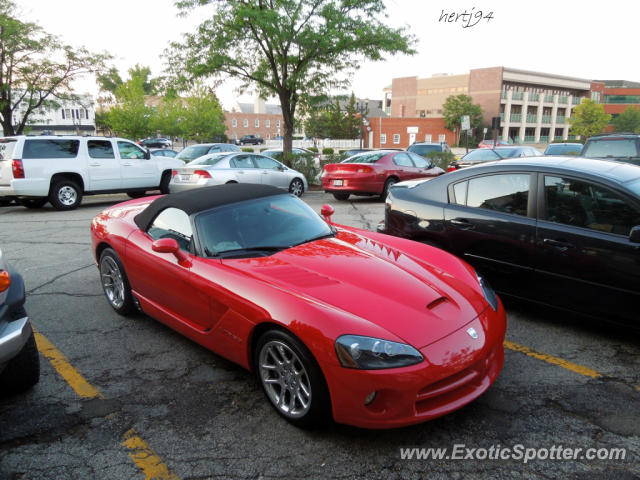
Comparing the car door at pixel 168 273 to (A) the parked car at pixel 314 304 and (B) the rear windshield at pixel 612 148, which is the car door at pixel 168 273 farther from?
(B) the rear windshield at pixel 612 148

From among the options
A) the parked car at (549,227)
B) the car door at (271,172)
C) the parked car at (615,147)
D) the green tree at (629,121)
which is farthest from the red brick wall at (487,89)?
the parked car at (549,227)

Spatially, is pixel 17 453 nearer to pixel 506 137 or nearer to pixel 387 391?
pixel 387 391

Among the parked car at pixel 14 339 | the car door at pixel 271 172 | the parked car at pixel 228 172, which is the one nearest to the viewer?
the parked car at pixel 14 339

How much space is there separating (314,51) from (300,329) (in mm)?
14008

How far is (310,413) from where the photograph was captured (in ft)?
8.46

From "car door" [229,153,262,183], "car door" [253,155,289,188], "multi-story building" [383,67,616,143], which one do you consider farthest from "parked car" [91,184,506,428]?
"multi-story building" [383,67,616,143]

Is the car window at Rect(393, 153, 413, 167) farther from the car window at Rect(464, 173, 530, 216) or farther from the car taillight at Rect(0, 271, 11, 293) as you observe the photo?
the car taillight at Rect(0, 271, 11, 293)

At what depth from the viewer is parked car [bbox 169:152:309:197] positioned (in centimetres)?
1158

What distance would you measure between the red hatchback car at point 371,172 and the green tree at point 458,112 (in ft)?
205

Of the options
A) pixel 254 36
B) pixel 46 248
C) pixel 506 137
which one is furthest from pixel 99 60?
pixel 506 137

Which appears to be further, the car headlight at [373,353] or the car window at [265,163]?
the car window at [265,163]

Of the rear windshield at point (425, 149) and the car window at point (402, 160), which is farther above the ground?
the rear windshield at point (425, 149)

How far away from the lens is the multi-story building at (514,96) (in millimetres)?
74250

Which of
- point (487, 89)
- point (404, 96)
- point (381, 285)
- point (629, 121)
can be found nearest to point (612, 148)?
point (381, 285)
